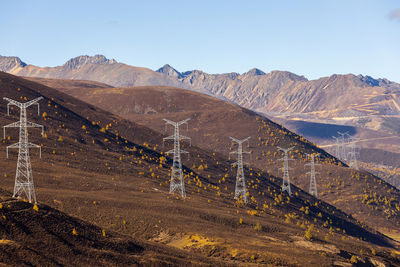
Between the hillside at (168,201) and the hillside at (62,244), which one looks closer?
the hillside at (62,244)

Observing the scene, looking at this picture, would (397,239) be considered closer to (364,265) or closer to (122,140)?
(364,265)

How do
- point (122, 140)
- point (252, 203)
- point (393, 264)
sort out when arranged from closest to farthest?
point (393, 264)
point (252, 203)
point (122, 140)

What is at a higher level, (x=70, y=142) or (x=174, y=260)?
(x=70, y=142)

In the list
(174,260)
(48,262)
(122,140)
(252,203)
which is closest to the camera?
(48,262)

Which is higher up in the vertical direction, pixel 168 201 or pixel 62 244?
pixel 62 244

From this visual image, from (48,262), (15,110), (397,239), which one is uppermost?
(15,110)

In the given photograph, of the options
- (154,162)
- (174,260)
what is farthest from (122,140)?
(174,260)

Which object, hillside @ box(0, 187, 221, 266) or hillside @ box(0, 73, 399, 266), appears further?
hillside @ box(0, 73, 399, 266)

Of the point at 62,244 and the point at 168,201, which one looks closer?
the point at 62,244
